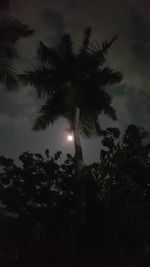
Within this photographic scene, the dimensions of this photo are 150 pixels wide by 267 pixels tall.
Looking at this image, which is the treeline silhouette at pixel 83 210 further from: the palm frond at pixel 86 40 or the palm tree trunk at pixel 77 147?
the palm frond at pixel 86 40

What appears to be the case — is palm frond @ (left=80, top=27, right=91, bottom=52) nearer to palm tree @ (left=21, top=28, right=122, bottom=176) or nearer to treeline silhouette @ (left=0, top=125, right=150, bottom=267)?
palm tree @ (left=21, top=28, right=122, bottom=176)

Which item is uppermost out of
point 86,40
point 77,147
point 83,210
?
point 86,40

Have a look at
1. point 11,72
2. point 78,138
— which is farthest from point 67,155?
point 11,72

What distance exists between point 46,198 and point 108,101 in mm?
7132

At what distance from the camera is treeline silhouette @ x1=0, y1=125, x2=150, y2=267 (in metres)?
13.7

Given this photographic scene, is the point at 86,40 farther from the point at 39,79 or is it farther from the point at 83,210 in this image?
the point at 83,210

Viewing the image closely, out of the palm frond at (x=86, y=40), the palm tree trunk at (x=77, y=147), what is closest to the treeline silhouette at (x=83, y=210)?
the palm tree trunk at (x=77, y=147)

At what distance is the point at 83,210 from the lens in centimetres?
1532

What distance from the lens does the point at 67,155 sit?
20.6 meters

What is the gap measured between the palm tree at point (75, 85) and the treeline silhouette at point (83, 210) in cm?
326

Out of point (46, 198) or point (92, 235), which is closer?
point (92, 235)

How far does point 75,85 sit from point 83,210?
752cm

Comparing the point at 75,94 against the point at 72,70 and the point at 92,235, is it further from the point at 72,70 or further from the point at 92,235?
the point at 92,235

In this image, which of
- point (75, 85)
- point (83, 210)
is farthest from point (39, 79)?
point (83, 210)
